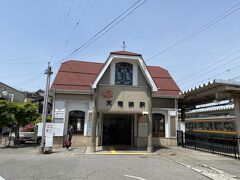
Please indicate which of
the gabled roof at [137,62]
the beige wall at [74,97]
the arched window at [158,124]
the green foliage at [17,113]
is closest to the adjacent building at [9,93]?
the green foliage at [17,113]

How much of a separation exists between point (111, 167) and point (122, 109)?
5850mm

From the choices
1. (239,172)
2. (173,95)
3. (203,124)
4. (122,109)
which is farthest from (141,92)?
(203,124)

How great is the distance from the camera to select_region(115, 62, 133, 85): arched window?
51.0ft

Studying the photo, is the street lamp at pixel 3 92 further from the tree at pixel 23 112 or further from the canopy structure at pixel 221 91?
the canopy structure at pixel 221 91

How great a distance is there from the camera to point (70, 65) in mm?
20656

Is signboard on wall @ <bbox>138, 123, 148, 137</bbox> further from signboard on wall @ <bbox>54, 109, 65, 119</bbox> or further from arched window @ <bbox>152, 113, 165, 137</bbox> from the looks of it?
signboard on wall @ <bbox>54, 109, 65, 119</bbox>

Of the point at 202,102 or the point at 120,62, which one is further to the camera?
the point at 202,102

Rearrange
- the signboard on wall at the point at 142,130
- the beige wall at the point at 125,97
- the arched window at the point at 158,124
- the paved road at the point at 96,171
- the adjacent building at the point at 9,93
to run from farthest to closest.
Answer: the adjacent building at the point at 9,93, the arched window at the point at 158,124, the signboard on wall at the point at 142,130, the beige wall at the point at 125,97, the paved road at the point at 96,171

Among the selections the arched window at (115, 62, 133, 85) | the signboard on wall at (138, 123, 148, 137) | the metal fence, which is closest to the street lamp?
the arched window at (115, 62, 133, 85)

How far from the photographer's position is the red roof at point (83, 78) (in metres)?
17.5

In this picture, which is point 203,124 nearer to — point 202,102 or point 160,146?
point 202,102

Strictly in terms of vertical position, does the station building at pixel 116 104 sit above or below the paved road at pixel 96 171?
above

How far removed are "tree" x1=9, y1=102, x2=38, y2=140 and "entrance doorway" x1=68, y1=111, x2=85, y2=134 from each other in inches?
126

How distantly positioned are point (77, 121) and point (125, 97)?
4902mm
